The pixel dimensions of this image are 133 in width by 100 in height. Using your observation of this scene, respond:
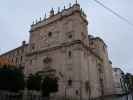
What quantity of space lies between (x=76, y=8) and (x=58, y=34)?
5295 mm

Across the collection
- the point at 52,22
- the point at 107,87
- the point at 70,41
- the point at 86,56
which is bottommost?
the point at 107,87

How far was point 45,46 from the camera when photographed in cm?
3675

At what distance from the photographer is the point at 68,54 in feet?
108

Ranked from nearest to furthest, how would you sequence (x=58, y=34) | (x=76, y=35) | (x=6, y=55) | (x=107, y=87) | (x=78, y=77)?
(x=78, y=77)
(x=76, y=35)
(x=58, y=34)
(x=107, y=87)
(x=6, y=55)

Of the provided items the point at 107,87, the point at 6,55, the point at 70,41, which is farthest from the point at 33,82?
the point at 6,55

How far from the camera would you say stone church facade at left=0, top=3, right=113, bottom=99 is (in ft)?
102

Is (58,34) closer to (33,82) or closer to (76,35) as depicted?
(76,35)

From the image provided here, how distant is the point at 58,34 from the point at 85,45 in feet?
16.7

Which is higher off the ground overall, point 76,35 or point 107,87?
point 76,35

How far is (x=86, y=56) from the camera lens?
34.5 meters

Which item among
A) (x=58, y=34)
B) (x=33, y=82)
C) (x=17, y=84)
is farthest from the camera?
(x=58, y=34)

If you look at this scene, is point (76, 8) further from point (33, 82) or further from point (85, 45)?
point (33, 82)

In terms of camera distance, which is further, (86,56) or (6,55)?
(6,55)

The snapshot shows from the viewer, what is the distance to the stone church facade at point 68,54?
102 feet
